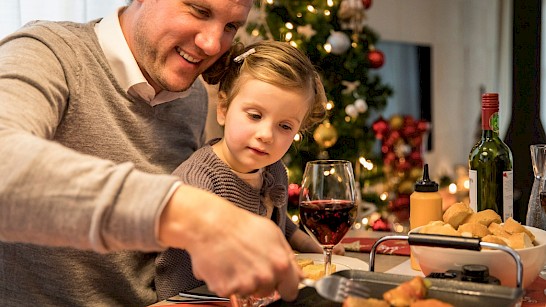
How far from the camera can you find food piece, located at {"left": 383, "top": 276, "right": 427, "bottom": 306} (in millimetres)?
925

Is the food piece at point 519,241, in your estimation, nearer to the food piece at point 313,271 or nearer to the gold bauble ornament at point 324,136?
the food piece at point 313,271

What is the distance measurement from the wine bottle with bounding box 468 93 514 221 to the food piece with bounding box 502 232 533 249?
0.34 meters

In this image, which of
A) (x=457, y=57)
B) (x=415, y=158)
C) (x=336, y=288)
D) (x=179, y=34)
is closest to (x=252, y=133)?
(x=179, y=34)

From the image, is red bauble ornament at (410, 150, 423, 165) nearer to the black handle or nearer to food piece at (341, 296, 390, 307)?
the black handle

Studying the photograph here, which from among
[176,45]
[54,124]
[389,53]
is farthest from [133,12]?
[389,53]

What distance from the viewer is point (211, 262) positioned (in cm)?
81

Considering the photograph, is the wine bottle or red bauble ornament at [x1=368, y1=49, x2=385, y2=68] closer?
the wine bottle

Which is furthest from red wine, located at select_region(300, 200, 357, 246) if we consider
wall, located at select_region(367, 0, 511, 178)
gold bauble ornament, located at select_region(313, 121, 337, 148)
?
wall, located at select_region(367, 0, 511, 178)

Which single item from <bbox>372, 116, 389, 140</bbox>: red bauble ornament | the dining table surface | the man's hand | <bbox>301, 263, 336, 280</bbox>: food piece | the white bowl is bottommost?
<bbox>372, 116, 389, 140</bbox>: red bauble ornament

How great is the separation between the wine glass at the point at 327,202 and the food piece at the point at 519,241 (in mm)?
277

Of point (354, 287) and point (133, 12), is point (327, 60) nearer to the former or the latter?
point (133, 12)

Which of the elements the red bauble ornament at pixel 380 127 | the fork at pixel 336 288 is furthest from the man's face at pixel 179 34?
the red bauble ornament at pixel 380 127

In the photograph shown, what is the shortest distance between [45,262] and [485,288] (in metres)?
0.93

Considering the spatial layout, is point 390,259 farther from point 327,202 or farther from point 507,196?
point 327,202
